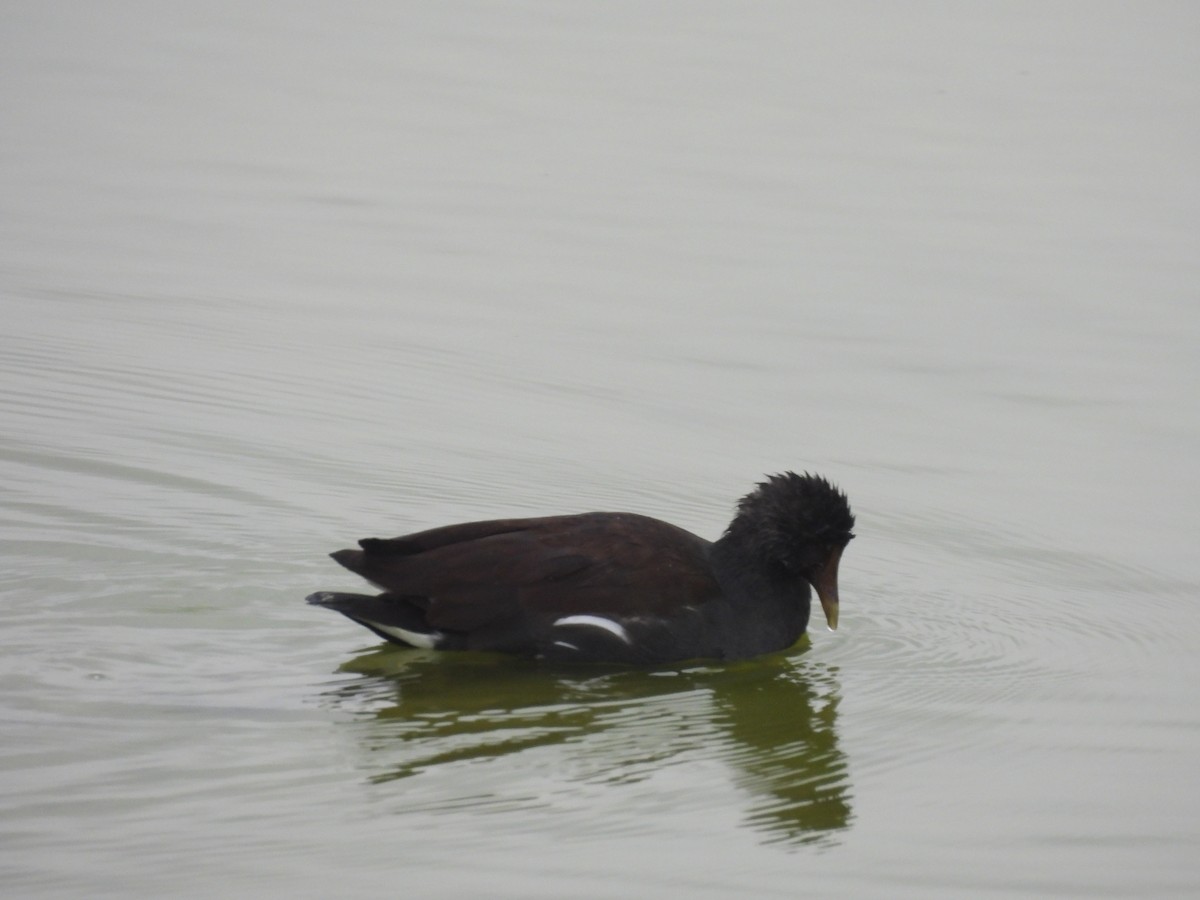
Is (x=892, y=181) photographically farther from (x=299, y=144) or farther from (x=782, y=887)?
(x=782, y=887)

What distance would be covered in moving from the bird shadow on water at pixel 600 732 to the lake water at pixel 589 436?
0.9 inches

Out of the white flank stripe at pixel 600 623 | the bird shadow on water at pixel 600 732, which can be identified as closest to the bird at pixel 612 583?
the white flank stripe at pixel 600 623

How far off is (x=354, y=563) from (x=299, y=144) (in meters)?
8.57

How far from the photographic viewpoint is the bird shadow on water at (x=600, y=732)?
6.73 metres

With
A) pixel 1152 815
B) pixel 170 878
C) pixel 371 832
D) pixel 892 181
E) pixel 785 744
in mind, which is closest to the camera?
pixel 170 878

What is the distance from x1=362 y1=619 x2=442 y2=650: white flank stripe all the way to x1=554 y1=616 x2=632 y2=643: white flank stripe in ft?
1.67

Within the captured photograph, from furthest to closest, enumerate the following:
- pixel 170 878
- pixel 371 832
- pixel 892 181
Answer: pixel 892 181
pixel 371 832
pixel 170 878

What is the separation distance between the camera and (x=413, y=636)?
809cm

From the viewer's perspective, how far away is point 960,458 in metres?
10.4

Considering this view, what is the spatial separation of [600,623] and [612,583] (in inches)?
7.6

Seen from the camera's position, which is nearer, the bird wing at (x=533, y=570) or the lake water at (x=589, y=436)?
the lake water at (x=589, y=436)

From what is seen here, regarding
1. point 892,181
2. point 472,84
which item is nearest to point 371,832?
point 892,181

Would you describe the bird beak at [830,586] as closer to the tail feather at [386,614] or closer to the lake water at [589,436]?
the lake water at [589,436]

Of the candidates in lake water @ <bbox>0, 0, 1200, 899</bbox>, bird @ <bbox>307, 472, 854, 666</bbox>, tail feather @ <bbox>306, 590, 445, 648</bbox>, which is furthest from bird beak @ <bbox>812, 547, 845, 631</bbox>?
tail feather @ <bbox>306, 590, 445, 648</bbox>
